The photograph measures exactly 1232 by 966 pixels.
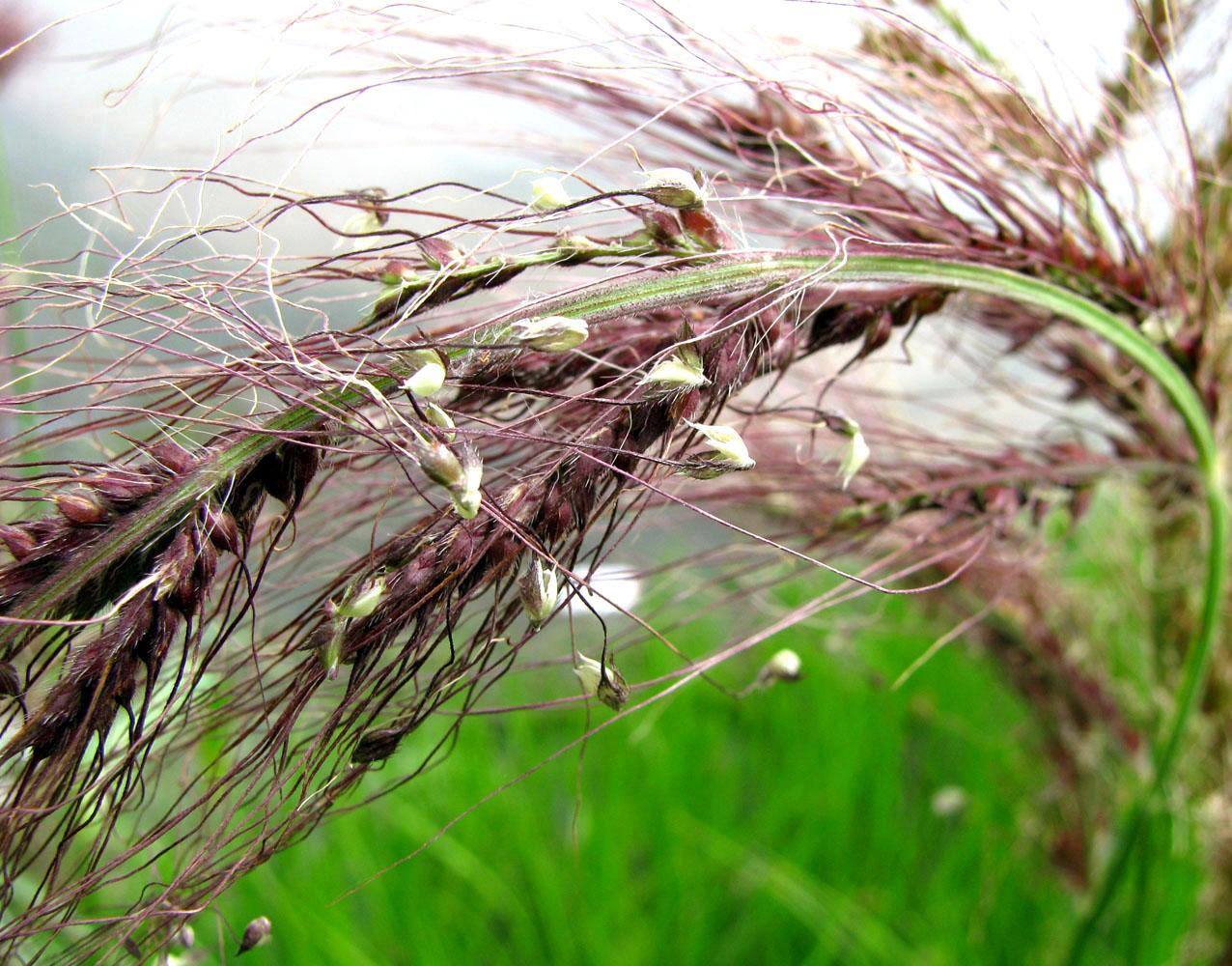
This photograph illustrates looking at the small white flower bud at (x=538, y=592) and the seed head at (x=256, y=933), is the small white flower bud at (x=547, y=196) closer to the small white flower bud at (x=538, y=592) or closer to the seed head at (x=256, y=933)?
the small white flower bud at (x=538, y=592)

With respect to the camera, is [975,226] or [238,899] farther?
[238,899]

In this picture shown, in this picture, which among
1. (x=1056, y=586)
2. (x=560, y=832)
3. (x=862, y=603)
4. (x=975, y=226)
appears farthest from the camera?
(x=862, y=603)

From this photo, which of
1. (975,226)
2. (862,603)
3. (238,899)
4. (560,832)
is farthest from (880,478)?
(862,603)

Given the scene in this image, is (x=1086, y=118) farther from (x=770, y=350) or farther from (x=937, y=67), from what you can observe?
(x=770, y=350)

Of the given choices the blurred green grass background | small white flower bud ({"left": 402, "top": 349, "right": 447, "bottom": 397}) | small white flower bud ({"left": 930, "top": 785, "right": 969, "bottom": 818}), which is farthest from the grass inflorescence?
small white flower bud ({"left": 930, "top": 785, "right": 969, "bottom": 818})

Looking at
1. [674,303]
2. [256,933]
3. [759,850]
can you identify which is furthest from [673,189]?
[759,850]
